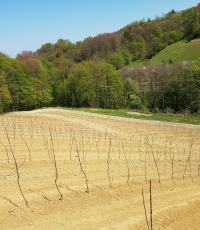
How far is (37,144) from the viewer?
922 centimetres

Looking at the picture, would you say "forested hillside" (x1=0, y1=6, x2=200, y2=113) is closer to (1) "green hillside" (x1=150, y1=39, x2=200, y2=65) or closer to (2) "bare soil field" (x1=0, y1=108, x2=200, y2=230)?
(1) "green hillside" (x1=150, y1=39, x2=200, y2=65)

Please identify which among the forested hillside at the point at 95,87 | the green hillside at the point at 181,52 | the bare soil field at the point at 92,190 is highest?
the green hillside at the point at 181,52

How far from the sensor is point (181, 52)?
62719 mm

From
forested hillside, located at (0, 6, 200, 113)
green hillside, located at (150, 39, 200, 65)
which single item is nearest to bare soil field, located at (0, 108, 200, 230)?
forested hillside, located at (0, 6, 200, 113)

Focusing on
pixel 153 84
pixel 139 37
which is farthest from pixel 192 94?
pixel 139 37

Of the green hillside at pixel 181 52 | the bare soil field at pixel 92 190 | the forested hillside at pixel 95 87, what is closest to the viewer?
Result: the bare soil field at pixel 92 190

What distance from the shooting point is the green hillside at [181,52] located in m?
57.9

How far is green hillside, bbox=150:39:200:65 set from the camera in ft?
190

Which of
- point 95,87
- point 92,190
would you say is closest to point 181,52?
point 95,87

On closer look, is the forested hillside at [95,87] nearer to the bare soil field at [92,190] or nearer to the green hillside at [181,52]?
the green hillside at [181,52]

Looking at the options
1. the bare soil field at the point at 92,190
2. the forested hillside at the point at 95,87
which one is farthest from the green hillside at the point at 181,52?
the bare soil field at the point at 92,190

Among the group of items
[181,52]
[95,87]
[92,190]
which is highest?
[181,52]

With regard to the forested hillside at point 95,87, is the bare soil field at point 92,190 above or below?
below

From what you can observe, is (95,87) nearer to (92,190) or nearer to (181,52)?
(92,190)
